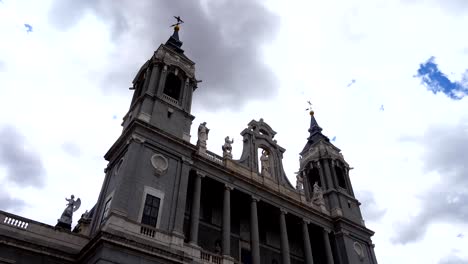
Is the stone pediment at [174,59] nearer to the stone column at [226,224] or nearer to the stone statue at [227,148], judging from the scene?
the stone statue at [227,148]

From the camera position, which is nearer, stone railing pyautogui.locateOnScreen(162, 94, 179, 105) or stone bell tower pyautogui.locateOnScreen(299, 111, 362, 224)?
stone railing pyautogui.locateOnScreen(162, 94, 179, 105)

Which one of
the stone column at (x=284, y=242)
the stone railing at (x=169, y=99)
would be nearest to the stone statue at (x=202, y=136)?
the stone railing at (x=169, y=99)

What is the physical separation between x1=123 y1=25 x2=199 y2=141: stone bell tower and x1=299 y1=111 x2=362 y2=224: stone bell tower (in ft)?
52.4

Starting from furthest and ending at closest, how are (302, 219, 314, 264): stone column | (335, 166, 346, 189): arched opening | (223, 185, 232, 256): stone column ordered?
(335, 166, 346, 189): arched opening, (302, 219, 314, 264): stone column, (223, 185, 232, 256): stone column

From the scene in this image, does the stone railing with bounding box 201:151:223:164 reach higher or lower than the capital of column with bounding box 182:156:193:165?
A: higher

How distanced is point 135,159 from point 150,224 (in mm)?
4254

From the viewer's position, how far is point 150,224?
22141mm

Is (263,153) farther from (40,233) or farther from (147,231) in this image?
(40,233)

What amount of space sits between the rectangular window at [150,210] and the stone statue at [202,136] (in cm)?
717

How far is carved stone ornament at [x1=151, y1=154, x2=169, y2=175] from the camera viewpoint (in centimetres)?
2454

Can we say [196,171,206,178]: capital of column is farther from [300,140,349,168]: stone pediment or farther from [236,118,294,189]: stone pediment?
[300,140,349,168]: stone pediment

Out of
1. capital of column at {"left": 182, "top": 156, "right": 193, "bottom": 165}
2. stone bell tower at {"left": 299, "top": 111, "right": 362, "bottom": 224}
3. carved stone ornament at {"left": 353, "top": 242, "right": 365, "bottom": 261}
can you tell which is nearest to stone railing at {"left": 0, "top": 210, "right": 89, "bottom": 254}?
capital of column at {"left": 182, "top": 156, "right": 193, "bottom": 165}

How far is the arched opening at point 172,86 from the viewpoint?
3055 centimetres

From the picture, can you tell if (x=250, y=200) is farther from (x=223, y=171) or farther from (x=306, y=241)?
(x=306, y=241)
